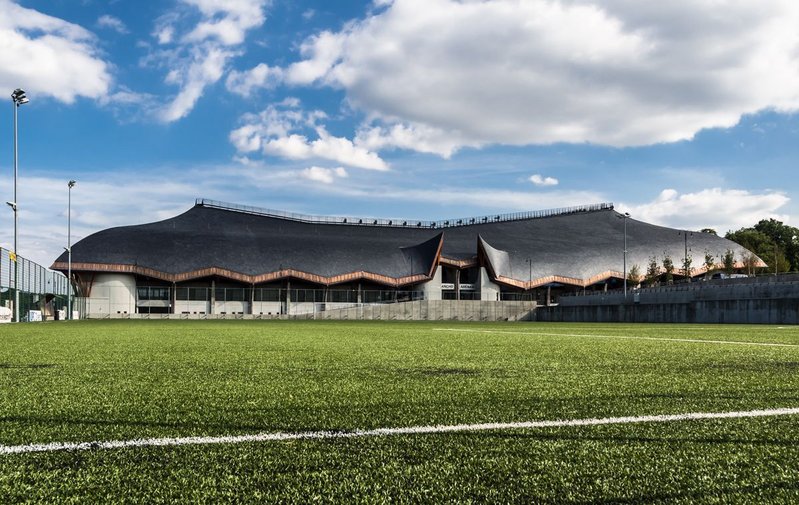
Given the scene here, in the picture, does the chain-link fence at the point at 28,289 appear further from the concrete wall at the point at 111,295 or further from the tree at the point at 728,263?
the tree at the point at 728,263

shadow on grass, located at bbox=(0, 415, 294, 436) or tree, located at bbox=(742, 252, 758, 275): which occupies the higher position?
tree, located at bbox=(742, 252, 758, 275)

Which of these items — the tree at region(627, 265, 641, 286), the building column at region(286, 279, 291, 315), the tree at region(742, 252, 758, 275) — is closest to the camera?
the building column at region(286, 279, 291, 315)

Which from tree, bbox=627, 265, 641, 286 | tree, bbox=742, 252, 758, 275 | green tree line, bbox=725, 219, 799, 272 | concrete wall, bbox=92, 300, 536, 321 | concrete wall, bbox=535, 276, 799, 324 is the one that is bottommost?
concrete wall, bbox=92, 300, 536, 321

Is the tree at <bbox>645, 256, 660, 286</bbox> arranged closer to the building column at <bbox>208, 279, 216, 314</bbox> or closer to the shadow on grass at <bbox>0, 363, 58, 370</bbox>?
the building column at <bbox>208, 279, 216, 314</bbox>

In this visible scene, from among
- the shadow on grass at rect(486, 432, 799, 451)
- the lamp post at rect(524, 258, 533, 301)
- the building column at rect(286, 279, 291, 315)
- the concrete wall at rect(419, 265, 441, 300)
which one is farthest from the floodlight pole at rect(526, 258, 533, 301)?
the shadow on grass at rect(486, 432, 799, 451)

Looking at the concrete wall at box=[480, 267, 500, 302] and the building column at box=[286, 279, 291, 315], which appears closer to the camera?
the building column at box=[286, 279, 291, 315]

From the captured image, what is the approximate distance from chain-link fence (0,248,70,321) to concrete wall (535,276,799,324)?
4169 cm

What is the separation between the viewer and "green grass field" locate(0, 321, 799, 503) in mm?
2598

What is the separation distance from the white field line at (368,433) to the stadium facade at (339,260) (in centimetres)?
8176

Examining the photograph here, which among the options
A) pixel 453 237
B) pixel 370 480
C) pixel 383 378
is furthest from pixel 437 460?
pixel 453 237

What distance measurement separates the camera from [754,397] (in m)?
4.93

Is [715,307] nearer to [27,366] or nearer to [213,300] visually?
[27,366]

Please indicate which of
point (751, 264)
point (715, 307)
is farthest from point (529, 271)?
point (715, 307)

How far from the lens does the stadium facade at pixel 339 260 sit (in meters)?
80.9
